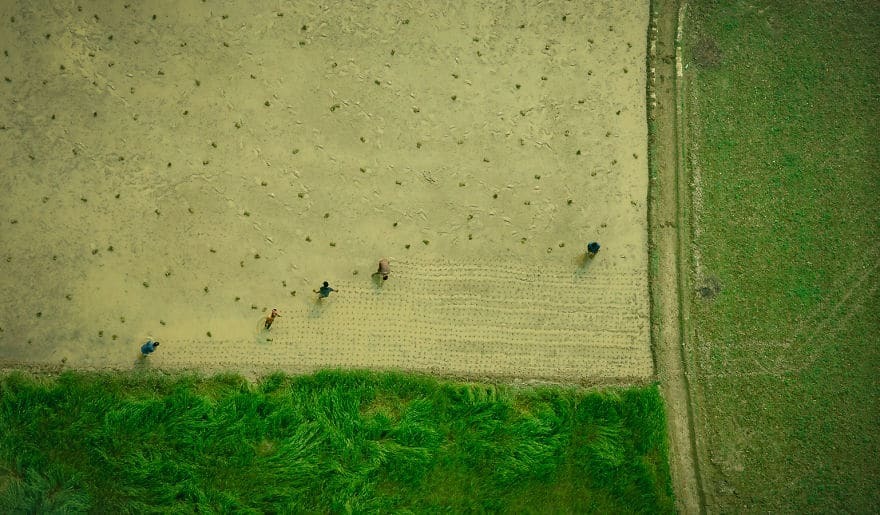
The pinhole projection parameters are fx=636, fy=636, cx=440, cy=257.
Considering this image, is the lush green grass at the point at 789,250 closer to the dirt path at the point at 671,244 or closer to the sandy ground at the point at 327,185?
the dirt path at the point at 671,244

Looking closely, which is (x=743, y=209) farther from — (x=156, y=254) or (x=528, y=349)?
(x=156, y=254)

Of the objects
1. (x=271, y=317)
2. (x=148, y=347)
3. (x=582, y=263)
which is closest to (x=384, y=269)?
(x=271, y=317)

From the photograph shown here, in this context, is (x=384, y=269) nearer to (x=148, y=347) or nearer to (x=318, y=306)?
(x=318, y=306)

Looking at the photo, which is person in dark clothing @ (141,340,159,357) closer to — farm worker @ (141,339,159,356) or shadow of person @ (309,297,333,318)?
farm worker @ (141,339,159,356)

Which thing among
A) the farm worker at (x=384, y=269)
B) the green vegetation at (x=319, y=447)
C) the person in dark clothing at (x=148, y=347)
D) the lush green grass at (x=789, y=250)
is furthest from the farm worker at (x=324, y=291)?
the lush green grass at (x=789, y=250)

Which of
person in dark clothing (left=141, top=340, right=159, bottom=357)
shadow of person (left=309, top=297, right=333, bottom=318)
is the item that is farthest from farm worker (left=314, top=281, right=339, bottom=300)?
person in dark clothing (left=141, top=340, right=159, bottom=357)
